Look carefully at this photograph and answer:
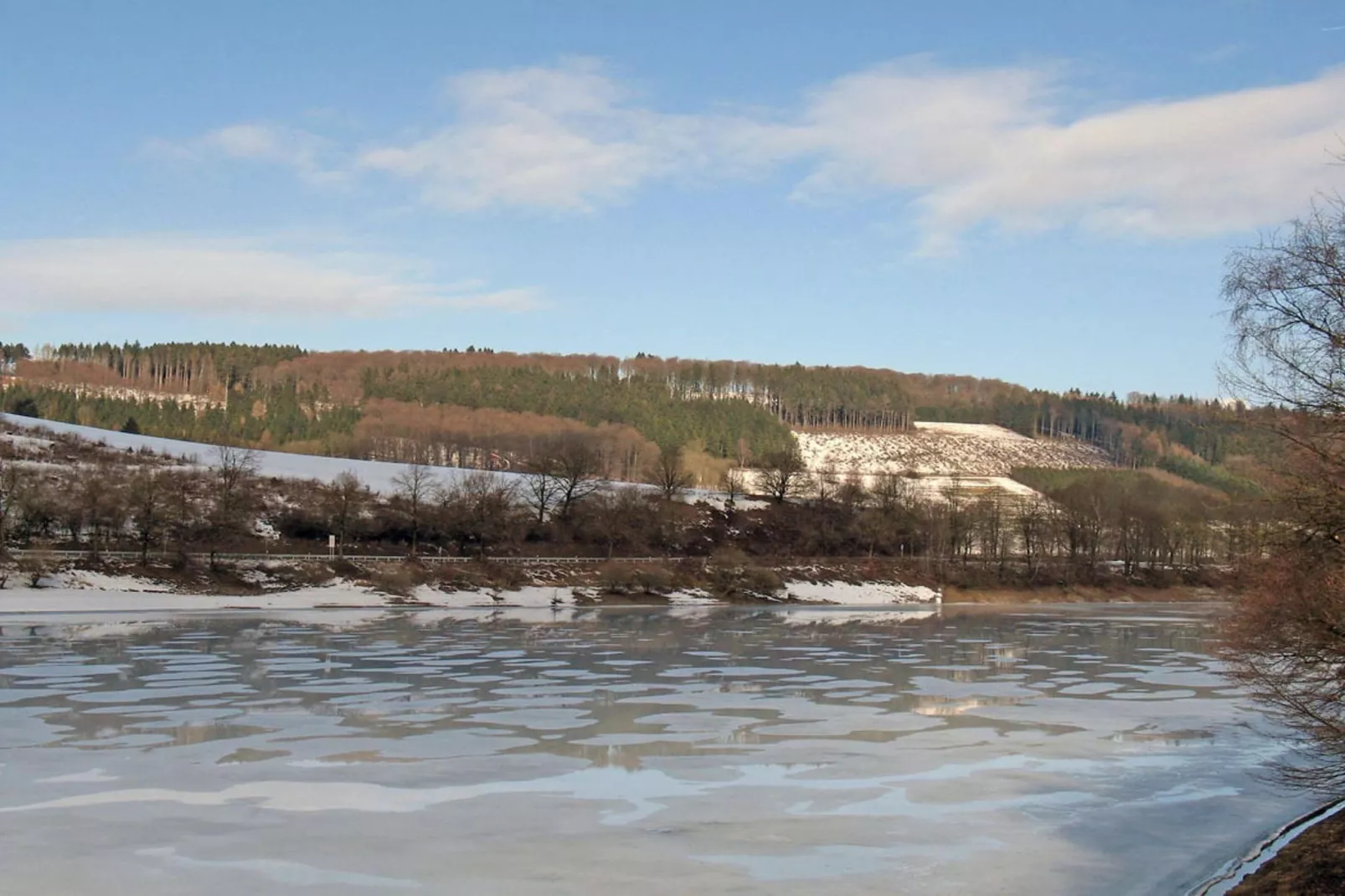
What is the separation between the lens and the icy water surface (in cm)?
1363

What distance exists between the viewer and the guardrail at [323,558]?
61.7m

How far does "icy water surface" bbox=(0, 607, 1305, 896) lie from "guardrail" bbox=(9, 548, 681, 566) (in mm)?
26004

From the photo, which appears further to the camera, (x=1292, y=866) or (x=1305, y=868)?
(x=1292, y=866)

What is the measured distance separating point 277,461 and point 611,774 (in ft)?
311

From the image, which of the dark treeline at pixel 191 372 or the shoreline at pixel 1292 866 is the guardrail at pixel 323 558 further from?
the dark treeline at pixel 191 372

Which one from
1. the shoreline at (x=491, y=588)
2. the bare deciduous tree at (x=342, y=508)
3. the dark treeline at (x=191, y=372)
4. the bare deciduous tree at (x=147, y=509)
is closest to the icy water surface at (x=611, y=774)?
the shoreline at (x=491, y=588)

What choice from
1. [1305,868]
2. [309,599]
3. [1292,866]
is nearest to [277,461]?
[309,599]

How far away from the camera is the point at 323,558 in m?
69.6

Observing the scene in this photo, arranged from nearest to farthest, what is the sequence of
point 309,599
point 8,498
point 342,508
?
point 309,599
point 8,498
point 342,508

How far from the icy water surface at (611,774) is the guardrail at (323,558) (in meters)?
26.0

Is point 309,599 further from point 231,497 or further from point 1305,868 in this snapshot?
point 1305,868

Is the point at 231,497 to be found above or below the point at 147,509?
above

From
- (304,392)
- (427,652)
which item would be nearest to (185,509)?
(427,652)

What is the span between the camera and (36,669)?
30844mm
